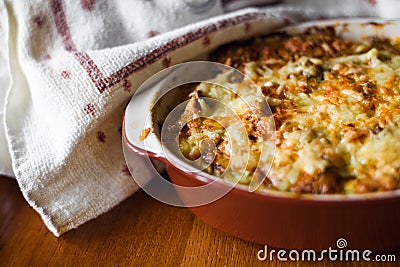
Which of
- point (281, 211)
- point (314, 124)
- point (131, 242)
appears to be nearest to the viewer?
point (281, 211)

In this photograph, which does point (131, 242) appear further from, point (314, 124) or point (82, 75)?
point (314, 124)

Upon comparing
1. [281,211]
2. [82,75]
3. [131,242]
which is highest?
[82,75]

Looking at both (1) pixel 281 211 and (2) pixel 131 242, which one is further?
(2) pixel 131 242

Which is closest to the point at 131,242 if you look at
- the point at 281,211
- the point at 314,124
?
the point at 281,211

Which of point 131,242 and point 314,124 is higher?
point 314,124

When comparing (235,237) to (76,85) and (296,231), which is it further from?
(76,85)

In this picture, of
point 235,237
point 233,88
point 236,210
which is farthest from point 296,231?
point 233,88

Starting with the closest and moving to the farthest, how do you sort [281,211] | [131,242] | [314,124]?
[281,211]
[314,124]
[131,242]
